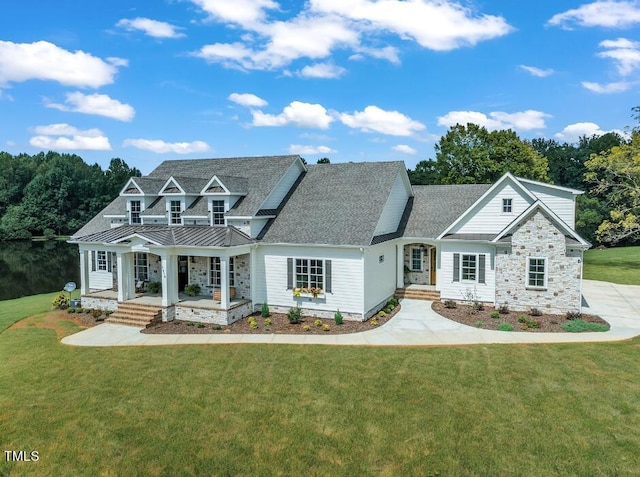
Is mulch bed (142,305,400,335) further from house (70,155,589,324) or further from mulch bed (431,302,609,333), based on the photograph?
mulch bed (431,302,609,333)

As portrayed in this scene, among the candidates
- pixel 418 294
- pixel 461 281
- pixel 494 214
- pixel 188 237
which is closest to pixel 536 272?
pixel 461 281

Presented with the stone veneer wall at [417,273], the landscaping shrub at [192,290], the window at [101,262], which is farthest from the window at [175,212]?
the stone veneer wall at [417,273]

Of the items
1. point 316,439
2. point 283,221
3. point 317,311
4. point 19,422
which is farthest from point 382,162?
point 19,422

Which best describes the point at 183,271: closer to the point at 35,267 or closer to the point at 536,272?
the point at 536,272

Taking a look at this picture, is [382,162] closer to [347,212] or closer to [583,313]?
[347,212]

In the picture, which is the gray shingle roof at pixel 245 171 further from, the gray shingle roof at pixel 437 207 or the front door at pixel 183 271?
the gray shingle roof at pixel 437 207
